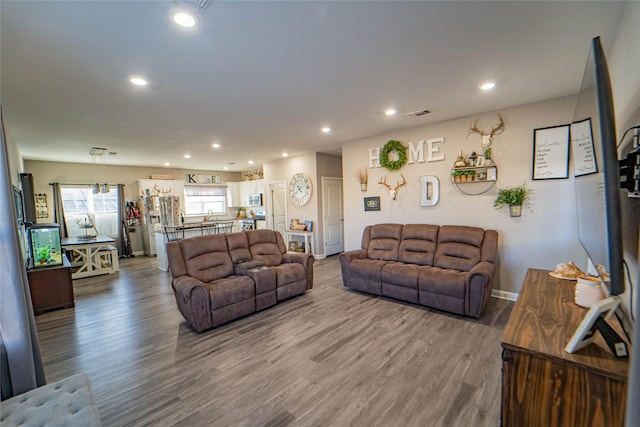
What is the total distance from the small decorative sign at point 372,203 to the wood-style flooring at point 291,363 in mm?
1934

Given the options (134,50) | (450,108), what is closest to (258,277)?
(134,50)

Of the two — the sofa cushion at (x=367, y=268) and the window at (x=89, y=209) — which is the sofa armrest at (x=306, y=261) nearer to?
the sofa cushion at (x=367, y=268)

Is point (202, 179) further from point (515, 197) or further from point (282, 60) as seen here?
point (515, 197)

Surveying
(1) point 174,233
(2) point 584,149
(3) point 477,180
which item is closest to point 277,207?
(1) point 174,233

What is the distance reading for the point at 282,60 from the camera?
2268 mm

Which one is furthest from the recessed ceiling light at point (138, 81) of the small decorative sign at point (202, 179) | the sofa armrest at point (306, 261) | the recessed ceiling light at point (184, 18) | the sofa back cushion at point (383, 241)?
the small decorative sign at point (202, 179)

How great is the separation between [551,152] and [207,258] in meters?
4.81

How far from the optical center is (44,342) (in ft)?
9.75

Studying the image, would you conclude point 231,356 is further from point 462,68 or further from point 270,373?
point 462,68

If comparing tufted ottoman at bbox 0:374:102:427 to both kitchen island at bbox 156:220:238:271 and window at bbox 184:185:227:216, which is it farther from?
window at bbox 184:185:227:216

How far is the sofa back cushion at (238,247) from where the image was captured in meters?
3.97

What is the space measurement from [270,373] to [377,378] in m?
0.93

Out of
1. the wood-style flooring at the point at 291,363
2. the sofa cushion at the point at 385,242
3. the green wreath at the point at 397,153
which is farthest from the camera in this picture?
the green wreath at the point at 397,153

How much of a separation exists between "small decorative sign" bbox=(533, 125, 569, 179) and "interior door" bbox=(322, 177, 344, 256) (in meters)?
4.26
